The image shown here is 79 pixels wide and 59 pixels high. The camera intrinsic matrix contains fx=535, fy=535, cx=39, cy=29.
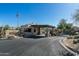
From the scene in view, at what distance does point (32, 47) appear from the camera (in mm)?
10883

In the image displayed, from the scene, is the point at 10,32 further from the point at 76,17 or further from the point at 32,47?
the point at 76,17

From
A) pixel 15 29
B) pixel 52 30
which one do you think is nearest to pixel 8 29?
pixel 15 29

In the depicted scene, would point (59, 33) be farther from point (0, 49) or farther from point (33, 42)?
point (0, 49)

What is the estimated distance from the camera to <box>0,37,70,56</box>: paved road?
35.3 feet

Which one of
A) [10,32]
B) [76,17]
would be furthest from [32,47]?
[76,17]

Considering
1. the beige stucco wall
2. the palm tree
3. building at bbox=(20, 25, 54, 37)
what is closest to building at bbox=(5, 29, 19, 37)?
the beige stucco wall

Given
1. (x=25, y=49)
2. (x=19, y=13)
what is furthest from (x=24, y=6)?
(x=25, y=49)

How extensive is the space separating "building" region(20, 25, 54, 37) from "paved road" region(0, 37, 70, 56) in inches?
4.3

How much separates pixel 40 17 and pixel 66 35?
25.4 inches

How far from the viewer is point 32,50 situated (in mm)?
10828

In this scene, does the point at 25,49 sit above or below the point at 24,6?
below

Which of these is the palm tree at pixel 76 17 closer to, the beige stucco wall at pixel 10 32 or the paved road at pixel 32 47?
the paved road at pixel 32 47

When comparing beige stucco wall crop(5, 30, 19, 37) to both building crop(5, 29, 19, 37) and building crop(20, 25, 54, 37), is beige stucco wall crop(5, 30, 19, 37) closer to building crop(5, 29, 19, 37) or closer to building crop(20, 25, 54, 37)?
building crop(5, 29, 19, 37)

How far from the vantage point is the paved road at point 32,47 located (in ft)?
35.3
